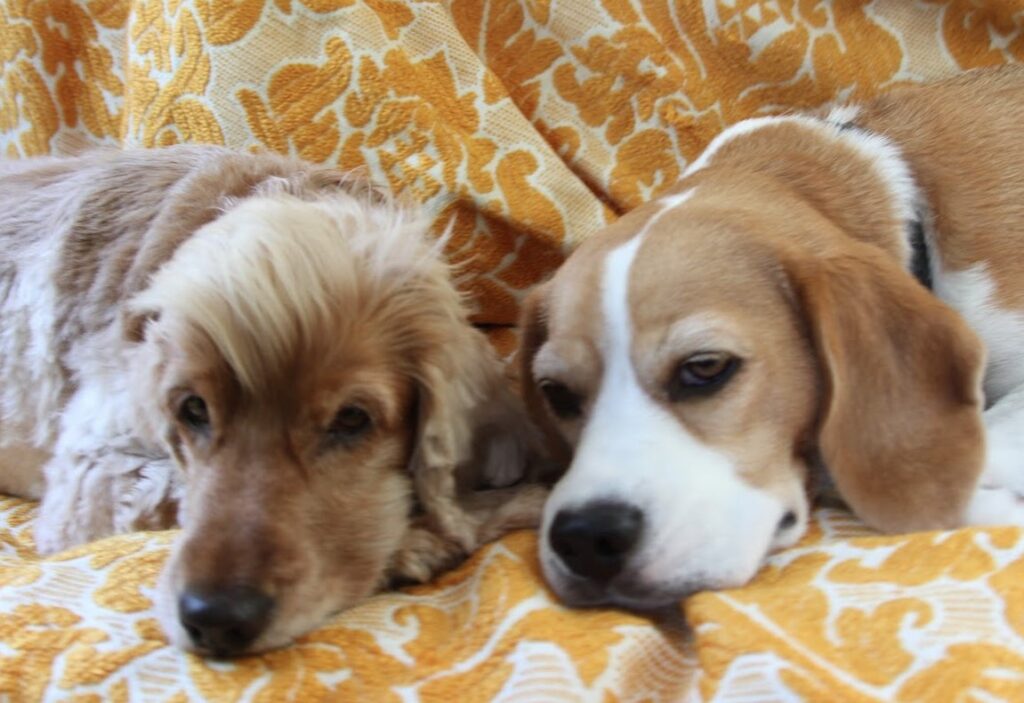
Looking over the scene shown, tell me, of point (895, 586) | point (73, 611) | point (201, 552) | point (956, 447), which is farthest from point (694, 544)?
point (73, 611)

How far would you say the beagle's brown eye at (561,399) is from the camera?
1.69m

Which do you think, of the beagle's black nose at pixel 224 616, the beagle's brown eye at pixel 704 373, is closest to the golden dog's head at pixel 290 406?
the beagle's black nose at pixel 224 616

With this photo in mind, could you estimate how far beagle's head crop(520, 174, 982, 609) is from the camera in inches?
55.1

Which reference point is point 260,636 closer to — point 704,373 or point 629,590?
point 629,590

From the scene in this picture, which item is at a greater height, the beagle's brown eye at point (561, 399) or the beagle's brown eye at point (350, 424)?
the beagle's brown eye at point (350, 424)

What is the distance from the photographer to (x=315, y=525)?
1.42 metres

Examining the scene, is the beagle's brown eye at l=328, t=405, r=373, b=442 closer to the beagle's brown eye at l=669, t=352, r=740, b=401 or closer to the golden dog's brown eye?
the golden dog's brown eye

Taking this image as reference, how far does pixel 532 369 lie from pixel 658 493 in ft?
1.50

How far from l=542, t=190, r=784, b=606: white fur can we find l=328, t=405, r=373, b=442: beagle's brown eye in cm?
29

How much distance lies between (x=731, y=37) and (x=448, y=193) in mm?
780

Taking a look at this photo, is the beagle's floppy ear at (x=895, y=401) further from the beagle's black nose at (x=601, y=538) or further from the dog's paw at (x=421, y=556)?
the dog's paw at (x=421, y=556)

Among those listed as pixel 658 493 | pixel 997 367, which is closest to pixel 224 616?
pixel 658 493

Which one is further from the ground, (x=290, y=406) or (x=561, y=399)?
(x=290, y=406)

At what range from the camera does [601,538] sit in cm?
137
